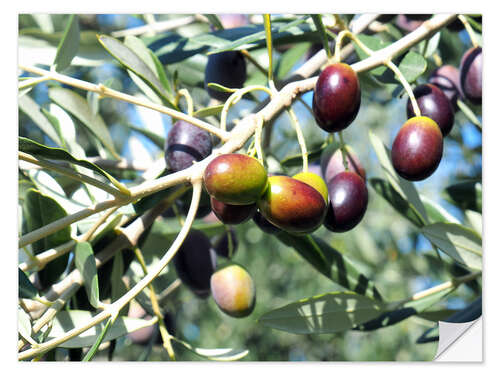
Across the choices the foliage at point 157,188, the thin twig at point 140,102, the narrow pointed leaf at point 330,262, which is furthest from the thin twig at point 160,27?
the narrow pointed leaf at point 330,262

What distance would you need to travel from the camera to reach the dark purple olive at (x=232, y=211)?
662 mm

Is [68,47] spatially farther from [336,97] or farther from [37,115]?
[336,97]

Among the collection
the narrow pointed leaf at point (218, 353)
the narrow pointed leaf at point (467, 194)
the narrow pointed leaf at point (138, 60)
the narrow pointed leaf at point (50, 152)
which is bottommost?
the narrow pointed leaf at point (218, 353)

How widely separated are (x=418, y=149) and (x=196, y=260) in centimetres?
46

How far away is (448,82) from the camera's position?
1062 millimetres

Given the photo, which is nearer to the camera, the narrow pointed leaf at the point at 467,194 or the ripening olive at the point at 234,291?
the ripening olive at the point at 234,291

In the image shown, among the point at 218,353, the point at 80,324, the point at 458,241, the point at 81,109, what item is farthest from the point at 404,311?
the point at 81,109

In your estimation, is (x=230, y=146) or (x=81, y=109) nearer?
(x=230, y=146)

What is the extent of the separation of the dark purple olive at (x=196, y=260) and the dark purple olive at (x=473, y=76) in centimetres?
50

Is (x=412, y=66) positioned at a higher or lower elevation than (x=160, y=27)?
lower

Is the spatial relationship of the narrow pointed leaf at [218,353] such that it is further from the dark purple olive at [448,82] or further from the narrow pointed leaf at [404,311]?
the dark purple olive at [448,82]

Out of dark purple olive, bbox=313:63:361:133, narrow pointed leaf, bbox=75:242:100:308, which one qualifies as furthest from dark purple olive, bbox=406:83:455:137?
narrow pointed leaf, bbox=75:242:100:308
